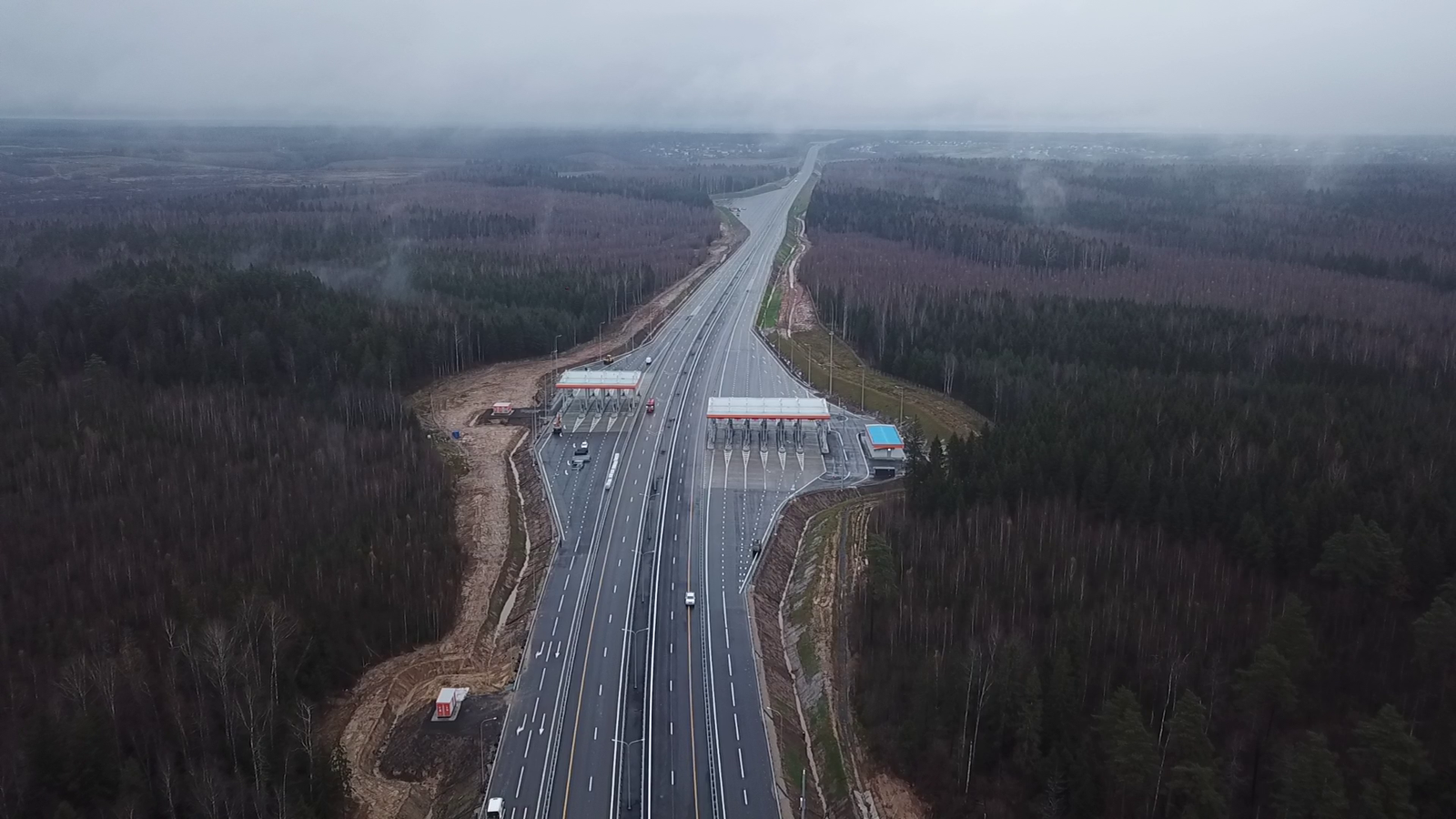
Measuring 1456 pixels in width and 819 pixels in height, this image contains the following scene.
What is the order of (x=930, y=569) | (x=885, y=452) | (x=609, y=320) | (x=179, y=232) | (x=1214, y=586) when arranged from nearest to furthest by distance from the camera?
(x=1214, y=586), (x=930, y=569), (x=885, y=452), (x=609, y=320), (x=179, y=232)

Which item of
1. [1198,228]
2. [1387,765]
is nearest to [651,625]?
[1387,765]

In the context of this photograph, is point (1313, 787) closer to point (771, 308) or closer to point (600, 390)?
point (600, 390)

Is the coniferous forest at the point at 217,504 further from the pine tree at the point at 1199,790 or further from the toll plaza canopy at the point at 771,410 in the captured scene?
the pine tree at the point at 1199,790

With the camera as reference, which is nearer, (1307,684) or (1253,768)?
(1253,768)

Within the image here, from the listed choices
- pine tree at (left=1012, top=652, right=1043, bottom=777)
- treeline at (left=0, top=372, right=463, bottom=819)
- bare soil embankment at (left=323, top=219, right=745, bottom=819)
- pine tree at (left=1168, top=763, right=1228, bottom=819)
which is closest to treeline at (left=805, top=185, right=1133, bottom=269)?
bare soil embankment at (left=323, top=219, right=745, bottom=819)

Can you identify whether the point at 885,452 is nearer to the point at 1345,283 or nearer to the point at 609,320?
the point at 609,320

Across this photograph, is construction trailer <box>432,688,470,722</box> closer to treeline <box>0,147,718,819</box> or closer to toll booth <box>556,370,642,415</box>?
treeline <box>0,147,718,819</box>

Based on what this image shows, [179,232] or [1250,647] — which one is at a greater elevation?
[179,232]

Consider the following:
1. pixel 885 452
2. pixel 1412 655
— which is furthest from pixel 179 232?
pixel 1412 655
